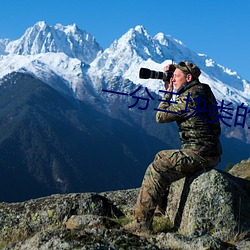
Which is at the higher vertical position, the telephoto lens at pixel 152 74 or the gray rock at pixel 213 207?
the telephoto lens at pixel 152 74

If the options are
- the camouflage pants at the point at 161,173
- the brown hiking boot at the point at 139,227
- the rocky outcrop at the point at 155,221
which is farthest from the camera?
the camouflage pants at the point at 161,173

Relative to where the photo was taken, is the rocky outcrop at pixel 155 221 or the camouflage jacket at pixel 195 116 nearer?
the rocky outcrop at pixel 155 221

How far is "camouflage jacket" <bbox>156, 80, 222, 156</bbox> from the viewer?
1084 cm

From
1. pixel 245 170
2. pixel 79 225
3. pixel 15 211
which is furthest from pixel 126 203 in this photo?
pixel 245 170

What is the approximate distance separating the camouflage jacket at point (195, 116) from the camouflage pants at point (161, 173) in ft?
0.82

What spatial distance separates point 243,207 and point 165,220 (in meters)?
2.12

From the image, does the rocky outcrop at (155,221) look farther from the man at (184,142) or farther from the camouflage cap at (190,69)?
the camouflage cap at (190,69)

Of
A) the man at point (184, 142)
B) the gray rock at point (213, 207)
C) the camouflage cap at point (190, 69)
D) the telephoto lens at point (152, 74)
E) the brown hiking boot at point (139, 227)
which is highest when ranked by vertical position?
the camouflage cap at point (190, 69)

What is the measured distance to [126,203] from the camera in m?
16.2

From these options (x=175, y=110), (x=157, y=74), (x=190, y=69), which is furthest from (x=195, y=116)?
(x=157, y=74)

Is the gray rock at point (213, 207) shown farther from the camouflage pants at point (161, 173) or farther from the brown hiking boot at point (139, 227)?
the brown hiking boot at point (139, 227)

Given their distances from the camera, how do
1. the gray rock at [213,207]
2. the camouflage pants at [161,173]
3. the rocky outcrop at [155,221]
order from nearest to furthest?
1. the rocky outcrop at [155,221]
2. the gray rock at [213,207]
3. the camouflage pants at [161,173]

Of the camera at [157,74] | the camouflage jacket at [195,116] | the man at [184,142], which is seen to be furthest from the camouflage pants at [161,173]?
the camera at [157,74]

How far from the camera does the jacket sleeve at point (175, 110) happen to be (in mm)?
10812
